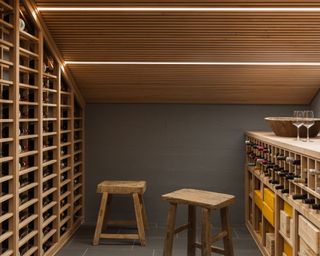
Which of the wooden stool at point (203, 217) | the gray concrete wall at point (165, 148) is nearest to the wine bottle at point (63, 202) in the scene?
the gray concrete wall at point (165, 148)

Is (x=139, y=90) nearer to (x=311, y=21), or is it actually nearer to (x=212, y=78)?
(x=212, y=78)

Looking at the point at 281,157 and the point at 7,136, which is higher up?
the point at 7,136

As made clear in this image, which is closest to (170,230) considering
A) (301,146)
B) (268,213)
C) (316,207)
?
(268,213)

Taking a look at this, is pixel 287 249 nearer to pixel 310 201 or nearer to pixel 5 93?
pixel 310 201

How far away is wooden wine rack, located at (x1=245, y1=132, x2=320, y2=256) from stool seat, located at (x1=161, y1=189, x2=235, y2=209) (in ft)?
1.53

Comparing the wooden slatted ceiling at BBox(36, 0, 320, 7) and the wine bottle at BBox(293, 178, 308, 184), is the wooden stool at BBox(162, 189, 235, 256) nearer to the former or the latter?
the wine bottle at BBox(293, 178, 308, 184)

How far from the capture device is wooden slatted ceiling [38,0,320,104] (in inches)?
162

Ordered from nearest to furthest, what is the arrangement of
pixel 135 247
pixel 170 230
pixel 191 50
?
1. pixel 170 230
2. pixel 191 50
3. pixel 135 247

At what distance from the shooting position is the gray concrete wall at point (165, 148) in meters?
6.14

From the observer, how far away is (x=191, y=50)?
4.74m

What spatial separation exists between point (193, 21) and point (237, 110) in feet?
7.24

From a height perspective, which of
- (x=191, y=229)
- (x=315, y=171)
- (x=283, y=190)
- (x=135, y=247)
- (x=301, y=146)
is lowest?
(x=135, y=247)

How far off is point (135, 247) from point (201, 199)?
1.38m

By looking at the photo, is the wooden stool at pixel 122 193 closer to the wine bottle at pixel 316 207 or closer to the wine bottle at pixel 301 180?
the wine bottle at pixel 301 180
